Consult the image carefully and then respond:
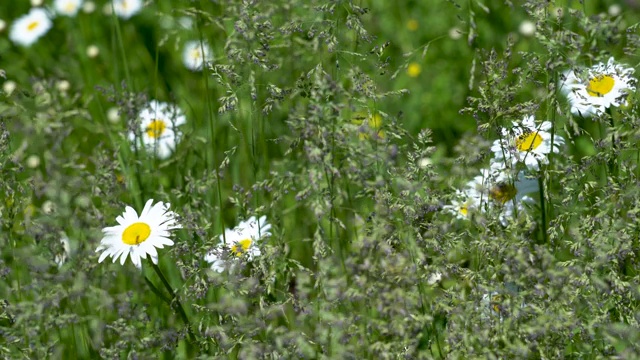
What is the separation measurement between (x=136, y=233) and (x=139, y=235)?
15mm

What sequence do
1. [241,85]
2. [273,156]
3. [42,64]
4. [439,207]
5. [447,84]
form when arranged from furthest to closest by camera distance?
[42,64] → [447,84] → [273,156] → [241,85] → [439,207]

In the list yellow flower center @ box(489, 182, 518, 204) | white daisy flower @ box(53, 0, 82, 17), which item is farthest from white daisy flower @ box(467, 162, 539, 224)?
white daisy flower @ box(53, 0, 82, 17)

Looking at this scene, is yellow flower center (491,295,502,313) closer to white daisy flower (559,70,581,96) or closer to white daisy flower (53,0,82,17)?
white daisy flower (559,70,581,96)

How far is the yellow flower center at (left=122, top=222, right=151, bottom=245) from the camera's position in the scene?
1985 mm

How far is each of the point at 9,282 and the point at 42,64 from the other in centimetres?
175

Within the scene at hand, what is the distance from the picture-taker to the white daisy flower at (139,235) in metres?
1.93

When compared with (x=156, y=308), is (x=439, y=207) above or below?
below

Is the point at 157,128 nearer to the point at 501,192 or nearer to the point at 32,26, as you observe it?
the point at 501,192

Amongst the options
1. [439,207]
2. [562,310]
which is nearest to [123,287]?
[439,207]

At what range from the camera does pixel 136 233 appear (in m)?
2.01

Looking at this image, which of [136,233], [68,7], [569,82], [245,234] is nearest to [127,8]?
[68,7]

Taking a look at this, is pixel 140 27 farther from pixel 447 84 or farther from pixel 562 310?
pixel 562 310

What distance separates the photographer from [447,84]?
347 centimetres

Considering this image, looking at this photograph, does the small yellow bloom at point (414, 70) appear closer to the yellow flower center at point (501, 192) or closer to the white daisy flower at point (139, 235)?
A: the yellow flower center at point (501, 192)
